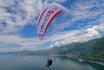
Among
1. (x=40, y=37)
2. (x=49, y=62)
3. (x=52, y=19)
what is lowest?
(x=49, y=62)

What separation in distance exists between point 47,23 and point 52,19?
1.72 metres

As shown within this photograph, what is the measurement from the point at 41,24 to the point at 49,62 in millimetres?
6649

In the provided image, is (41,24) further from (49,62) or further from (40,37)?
(49,62)

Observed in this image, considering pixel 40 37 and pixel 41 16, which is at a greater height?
pixel 41 16

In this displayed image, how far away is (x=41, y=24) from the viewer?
147ft

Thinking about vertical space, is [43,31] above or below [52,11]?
below

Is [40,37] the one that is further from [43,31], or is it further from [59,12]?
[59,12]

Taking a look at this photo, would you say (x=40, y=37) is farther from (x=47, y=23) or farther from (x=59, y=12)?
(x=59, y=12)

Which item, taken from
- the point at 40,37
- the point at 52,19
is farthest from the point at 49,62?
the point at 52,19

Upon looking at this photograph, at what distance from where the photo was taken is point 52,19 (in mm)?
45781

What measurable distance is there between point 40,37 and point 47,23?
290 centimetres

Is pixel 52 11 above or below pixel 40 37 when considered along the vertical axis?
above

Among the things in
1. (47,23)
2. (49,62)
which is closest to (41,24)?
(47,23)

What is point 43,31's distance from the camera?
145 ft
